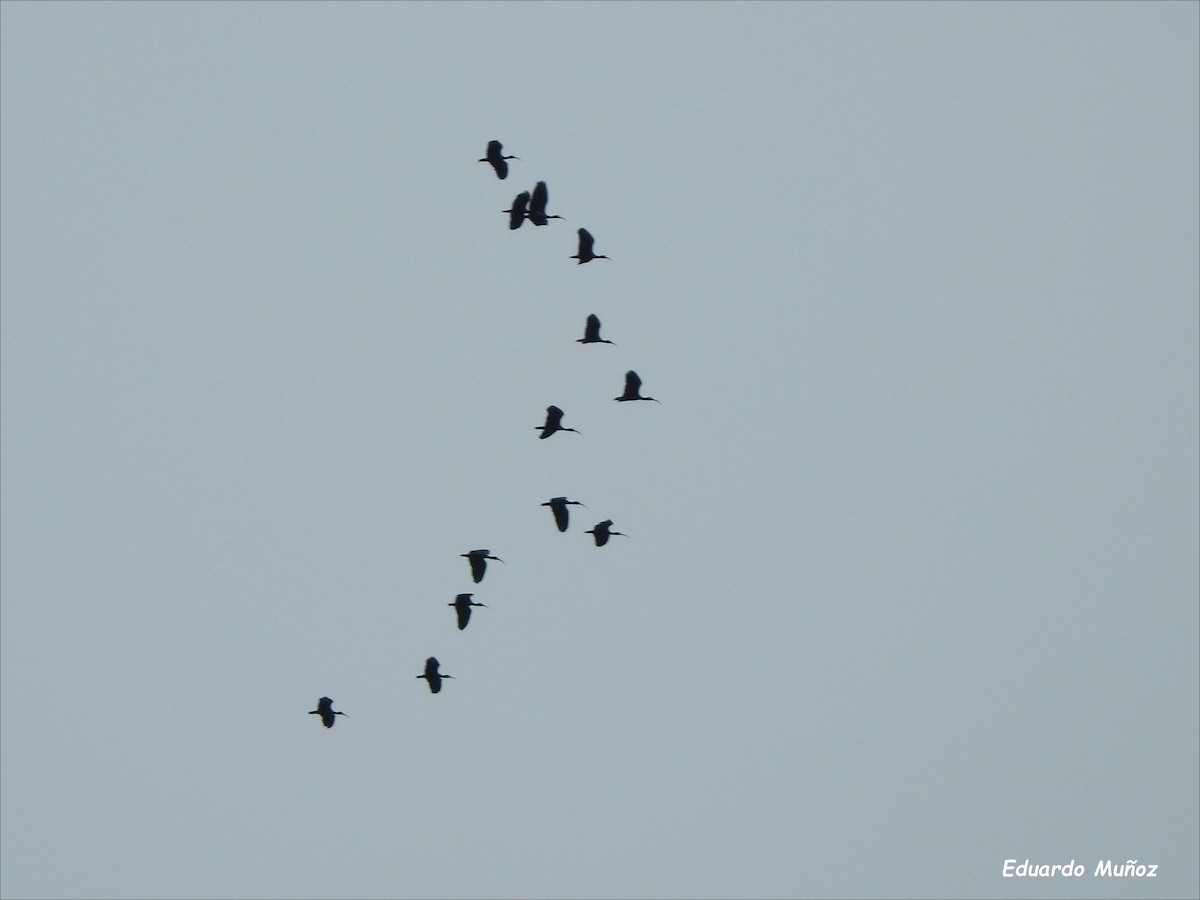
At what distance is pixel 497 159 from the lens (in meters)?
60.6

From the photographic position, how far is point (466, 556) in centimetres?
6166

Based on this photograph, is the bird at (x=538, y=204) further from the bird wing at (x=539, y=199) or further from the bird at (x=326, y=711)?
the bird at (x=326, y=711)

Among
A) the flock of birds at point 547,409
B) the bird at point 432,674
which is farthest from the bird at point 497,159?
the bird at point 432,674

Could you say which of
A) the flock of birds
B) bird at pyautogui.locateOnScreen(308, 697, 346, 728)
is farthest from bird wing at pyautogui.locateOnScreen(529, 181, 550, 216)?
bird at pyautogui.locateOnScreen(308, 697, 346, 728)

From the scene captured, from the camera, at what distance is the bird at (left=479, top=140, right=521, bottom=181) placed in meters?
60.5

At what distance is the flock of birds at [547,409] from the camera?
2352 inches

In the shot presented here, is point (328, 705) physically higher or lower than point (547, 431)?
lower

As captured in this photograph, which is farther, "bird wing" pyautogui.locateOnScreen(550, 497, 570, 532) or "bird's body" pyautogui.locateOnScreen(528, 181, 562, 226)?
"bird wing" pyautogui.locateOnScreen(550, 497, 570, 532)

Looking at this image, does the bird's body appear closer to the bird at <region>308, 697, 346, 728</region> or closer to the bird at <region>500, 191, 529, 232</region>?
the bird at <region>500, 191, 529, 232</region>

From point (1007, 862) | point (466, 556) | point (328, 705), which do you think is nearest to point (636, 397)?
point (466, 556)

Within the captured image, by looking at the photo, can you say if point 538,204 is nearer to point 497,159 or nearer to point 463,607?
point 497,159

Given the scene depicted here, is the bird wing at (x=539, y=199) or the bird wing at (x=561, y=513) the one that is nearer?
the bird wing at (x=539, y=199)

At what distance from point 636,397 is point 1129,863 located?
244 ft

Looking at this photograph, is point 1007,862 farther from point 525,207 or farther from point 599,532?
point 525,207
